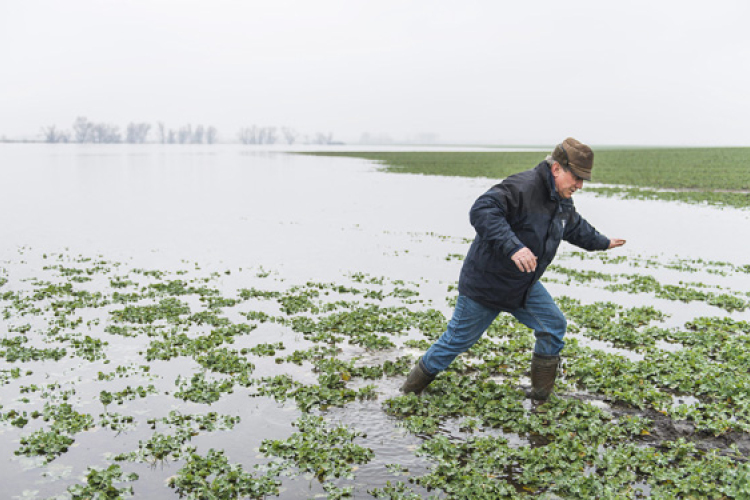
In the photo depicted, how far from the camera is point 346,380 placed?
29.6 ft

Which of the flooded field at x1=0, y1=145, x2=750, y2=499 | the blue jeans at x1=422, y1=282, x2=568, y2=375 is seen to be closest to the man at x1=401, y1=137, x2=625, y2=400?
the blue jeans at x1=422, y1=282, x2=568, y2=375

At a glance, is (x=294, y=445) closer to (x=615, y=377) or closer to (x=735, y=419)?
(x=615, y=377)

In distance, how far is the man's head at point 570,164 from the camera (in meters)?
6.74

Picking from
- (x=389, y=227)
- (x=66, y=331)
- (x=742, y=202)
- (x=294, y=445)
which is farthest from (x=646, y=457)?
(x=742, y=202)

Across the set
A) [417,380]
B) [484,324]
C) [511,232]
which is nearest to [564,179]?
[511,232]

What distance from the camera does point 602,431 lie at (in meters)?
7.30

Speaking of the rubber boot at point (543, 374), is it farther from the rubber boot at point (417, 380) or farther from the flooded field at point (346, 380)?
the rubber boot at point (417, 380)

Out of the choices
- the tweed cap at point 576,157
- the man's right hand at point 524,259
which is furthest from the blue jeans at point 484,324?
the tweed cap at point 576,157

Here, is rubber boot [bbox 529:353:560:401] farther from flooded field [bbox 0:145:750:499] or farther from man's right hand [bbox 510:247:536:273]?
man's right hand [bbox 510:247:536:273]

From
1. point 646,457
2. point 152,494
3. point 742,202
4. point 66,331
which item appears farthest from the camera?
point 742,202

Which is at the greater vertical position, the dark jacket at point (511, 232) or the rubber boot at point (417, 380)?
the dark jacket at point (511, 232)

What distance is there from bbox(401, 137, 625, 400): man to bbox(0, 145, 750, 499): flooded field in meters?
0.70

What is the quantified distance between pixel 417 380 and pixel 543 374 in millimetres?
1594

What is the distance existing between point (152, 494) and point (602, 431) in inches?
193
